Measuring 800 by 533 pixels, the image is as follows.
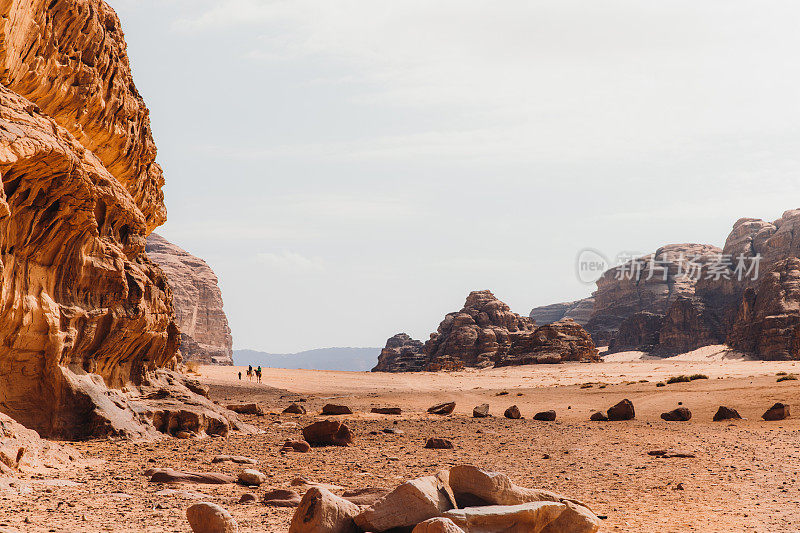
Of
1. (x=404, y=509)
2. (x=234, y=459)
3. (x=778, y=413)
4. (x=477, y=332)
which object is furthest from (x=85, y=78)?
(x=477, y=332)

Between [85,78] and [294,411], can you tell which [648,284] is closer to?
[294,411]

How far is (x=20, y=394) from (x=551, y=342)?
251 feet

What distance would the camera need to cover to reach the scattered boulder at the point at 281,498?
8.05m

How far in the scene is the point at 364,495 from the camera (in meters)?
7.93

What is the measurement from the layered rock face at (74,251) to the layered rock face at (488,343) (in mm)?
68298

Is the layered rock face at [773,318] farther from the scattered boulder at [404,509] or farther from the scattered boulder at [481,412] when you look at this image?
the scattered boulder at [404,509]

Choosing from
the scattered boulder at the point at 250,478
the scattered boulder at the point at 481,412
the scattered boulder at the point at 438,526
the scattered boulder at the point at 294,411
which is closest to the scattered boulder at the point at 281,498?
the scattered boulder at the point at 250,478

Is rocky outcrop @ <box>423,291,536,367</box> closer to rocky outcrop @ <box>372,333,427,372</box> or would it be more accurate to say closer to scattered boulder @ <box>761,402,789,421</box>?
rocky outcrop @ <box>372,333,427,372</box>

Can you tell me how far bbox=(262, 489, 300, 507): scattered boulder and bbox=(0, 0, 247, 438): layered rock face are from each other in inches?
228

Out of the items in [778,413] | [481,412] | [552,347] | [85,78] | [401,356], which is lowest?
[401,356]

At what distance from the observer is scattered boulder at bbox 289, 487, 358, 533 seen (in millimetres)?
5727

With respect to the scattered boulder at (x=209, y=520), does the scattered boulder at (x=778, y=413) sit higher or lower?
lower

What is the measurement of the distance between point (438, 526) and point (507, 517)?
1.04 meters

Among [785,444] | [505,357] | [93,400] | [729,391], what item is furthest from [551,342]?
[93,400]
